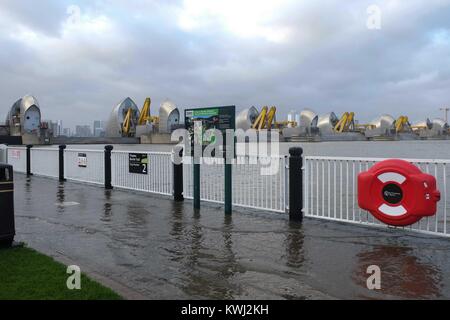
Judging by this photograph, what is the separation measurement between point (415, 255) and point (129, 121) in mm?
109458

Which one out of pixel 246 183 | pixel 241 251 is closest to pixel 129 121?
pixel 246 183

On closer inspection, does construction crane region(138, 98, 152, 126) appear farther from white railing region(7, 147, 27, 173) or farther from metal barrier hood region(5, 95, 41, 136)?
white railing region(7, 147, 27, 173)

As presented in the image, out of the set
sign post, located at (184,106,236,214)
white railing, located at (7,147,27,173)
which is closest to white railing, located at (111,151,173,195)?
sign post, located at (184,106,236,214)

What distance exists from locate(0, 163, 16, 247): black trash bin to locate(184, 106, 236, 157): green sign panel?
433 cm

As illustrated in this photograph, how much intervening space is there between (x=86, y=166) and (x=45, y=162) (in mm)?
3644

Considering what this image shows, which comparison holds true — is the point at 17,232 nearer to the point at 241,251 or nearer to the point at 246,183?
the point at 241,251

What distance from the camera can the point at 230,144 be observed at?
955 centimetres

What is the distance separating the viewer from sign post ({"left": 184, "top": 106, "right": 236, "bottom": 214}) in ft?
31.5

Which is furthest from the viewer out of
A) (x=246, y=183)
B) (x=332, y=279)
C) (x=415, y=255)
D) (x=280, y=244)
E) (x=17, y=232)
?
(x=246, y=183)

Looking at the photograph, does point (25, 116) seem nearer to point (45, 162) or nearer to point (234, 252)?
point (45, 162)

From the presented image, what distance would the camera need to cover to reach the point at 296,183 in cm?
863

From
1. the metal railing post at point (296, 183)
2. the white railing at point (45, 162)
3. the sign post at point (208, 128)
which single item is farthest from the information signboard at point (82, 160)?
the metal railing post at point (296, 183)

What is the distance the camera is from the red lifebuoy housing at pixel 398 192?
6.79 meters

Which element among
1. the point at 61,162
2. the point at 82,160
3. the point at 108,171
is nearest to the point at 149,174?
the point at 108,171
